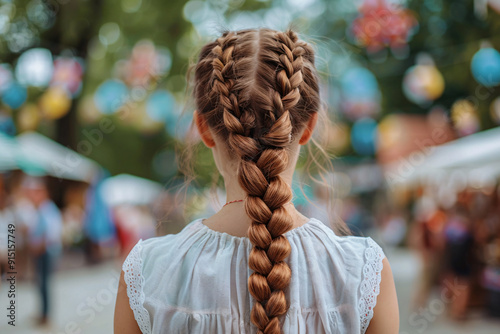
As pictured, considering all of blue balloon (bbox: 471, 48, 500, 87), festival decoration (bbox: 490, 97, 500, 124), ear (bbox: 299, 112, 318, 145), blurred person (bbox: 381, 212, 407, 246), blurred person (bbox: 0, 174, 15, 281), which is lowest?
blurred person (bbox: 381, 212, 407, 246)

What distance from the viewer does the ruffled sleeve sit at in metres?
0.94

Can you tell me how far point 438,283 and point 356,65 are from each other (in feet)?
12.5

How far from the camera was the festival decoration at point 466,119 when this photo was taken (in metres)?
5.88

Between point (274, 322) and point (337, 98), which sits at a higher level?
point (274, 322)

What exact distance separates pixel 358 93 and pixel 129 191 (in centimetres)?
526

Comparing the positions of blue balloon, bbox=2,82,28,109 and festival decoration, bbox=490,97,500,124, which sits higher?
blue balloon, bbox=2,82,28,109

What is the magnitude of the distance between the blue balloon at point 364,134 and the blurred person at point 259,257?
24.9 feet

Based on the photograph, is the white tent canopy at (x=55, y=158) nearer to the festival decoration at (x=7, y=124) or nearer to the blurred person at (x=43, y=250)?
the festival decoration at (x=7, y=124)

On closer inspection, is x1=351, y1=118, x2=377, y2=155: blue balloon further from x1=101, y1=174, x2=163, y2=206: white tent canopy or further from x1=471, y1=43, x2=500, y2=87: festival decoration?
x1=101, y1=174, x2=163, y2=206: white tent canopy

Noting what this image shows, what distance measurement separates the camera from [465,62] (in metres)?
6.35

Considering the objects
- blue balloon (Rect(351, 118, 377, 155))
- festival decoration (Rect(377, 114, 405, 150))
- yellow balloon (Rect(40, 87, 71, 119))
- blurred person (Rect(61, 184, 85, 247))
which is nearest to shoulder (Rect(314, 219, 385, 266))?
yellow balloon (Rect(40, 87, 71, 119))

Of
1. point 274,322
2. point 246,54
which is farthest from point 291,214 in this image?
point 246,54

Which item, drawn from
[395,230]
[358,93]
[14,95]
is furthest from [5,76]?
[395,230]

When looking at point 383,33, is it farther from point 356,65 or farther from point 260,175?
point 260,175
